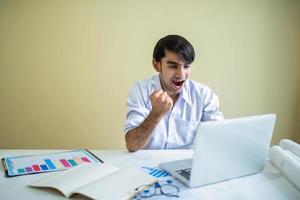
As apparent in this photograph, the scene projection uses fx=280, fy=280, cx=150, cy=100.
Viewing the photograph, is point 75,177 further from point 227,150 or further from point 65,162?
point 227,150

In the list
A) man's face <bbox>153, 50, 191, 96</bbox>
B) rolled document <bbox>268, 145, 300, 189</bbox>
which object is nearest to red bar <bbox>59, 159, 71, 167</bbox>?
man's face <bbox>153, 50, 191, 96</bbox>

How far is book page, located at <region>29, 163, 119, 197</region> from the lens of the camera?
2.79 feet

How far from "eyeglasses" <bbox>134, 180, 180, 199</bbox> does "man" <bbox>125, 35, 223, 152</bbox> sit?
1.39 ft

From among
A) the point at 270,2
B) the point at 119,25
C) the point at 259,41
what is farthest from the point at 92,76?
the point at 270,2

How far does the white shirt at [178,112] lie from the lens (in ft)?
4.85

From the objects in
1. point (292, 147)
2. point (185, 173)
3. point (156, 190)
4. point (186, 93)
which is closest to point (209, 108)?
point (186, 93)

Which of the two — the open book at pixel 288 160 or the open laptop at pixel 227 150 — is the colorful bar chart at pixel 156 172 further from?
the open book at pixel 288 160

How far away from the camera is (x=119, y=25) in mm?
2088

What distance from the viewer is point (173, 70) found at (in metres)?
1.45

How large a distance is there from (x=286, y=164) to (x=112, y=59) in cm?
147

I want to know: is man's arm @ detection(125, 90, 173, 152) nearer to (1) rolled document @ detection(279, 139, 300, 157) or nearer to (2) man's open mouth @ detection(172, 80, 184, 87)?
(2) man's open mouth @ detection(172, 80, 184, 87)

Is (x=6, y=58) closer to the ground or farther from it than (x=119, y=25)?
closer to the ground

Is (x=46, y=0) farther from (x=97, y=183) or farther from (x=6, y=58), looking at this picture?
(x=97, y=183)

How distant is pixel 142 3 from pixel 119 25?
0.77 feet
